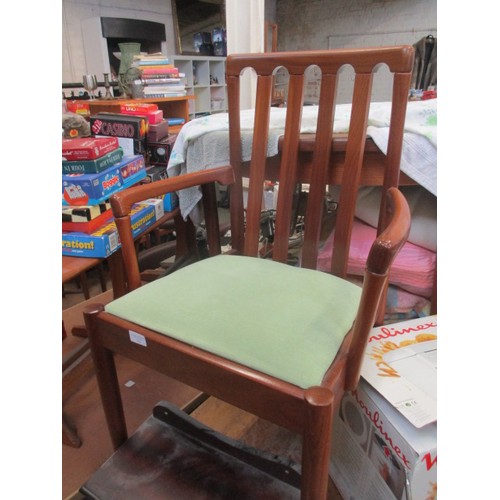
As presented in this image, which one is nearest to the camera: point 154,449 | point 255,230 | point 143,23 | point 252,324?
point 252,324

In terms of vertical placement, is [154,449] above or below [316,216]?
below

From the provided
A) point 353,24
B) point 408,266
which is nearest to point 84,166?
point 408,266

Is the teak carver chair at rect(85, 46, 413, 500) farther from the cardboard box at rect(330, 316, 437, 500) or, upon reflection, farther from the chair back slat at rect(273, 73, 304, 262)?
the cardboard box at rect(330, 316, 437, 500)

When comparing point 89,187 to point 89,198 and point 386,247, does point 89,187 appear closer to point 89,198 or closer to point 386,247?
point 89,198

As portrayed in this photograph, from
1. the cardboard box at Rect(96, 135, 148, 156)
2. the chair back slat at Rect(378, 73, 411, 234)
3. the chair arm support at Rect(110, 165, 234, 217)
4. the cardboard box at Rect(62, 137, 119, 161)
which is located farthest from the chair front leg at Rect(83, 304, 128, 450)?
the cardboard box at Rect(96, 135, 148, 156)

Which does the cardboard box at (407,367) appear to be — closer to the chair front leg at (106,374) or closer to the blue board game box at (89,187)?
the chair front leg at (106,374)

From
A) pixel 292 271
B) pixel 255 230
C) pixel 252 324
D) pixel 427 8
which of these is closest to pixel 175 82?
pixel 255 230

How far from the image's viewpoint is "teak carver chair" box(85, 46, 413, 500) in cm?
56

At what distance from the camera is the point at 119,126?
4.64ft

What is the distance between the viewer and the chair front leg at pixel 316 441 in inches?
20.7
